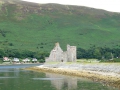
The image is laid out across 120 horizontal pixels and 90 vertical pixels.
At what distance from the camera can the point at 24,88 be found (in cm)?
5541

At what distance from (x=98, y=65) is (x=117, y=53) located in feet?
340

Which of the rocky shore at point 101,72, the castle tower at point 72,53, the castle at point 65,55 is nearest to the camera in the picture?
the rocky shore at point 101,72

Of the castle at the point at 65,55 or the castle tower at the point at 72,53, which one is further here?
the castle at the point at 65,55

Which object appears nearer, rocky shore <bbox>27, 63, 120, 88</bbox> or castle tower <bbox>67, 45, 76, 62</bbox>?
rocky shore <bbox>27, 63, 120, 88</bbox>

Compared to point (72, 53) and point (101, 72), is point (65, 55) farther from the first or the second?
point (101, 72)

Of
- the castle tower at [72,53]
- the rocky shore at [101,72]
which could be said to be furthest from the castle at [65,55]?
the rocky shore at [101,72]

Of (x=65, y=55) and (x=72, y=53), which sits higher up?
(x=72, y=53)

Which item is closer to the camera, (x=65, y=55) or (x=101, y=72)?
(x=101, y=72)

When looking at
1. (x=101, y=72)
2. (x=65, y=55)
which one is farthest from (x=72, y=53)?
(x=101, y=72)

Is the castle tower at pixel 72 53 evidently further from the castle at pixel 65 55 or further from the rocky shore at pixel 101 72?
the rocky shore at pixel 101 72

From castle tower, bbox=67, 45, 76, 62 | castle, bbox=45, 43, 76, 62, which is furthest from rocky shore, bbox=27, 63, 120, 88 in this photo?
castle, bbox=45, 43, 76, 62

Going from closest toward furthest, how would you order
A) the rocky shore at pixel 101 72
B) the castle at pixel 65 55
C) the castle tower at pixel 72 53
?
the rocky shore at pixel 101 72 < the castle tower at pixel 72 53 < the castle at pixel 65 55

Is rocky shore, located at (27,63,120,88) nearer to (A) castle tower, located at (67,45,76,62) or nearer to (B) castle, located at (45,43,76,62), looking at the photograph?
(A) castle tower, located at (67,45,76,62)

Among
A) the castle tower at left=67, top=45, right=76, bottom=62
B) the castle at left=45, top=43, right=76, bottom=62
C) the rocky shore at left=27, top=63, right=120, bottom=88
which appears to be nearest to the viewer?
the rocky shore at left=27, top=63, right=120, bottom=88
